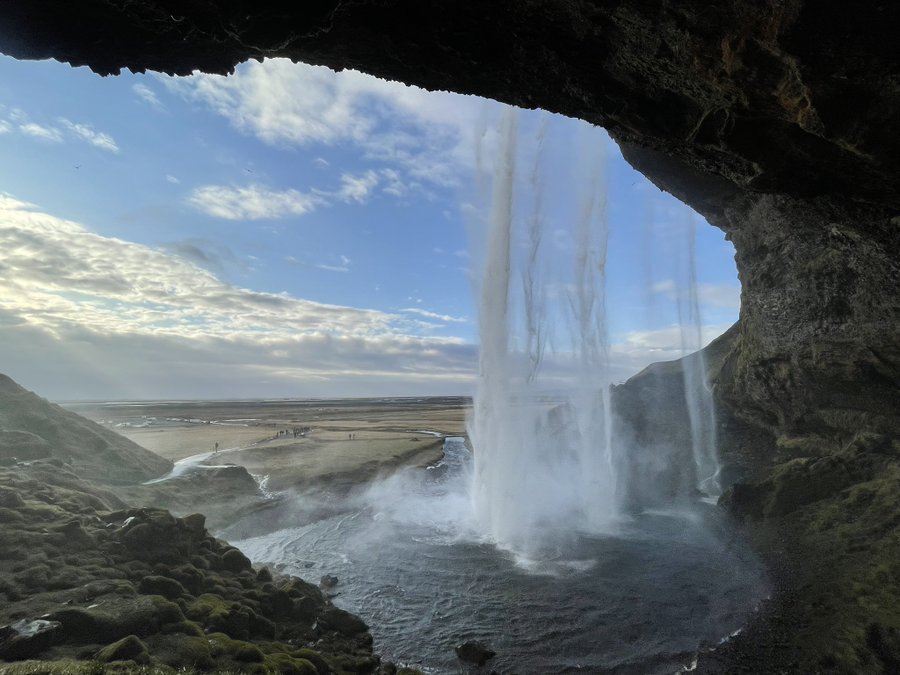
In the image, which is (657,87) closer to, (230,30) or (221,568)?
(230,30)

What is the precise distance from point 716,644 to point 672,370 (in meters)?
37.0

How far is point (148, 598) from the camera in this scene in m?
12.5

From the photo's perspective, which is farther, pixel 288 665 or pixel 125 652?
pixel 288 665

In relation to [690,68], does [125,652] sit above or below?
below

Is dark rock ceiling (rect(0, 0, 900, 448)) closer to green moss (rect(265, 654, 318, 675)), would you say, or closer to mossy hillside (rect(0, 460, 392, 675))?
mossy hillside (rect(0, 460, 392, 675))

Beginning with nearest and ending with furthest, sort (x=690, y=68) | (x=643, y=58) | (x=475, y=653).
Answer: (x=690, y=68) < (x=643, y=58) < (x=475, y=653)

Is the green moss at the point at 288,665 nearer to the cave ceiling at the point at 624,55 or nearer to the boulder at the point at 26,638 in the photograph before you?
the boulder at the point at 26,638

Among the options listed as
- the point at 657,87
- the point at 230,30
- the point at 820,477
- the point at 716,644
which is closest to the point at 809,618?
the point at 716,644

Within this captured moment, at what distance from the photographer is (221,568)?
659 inches

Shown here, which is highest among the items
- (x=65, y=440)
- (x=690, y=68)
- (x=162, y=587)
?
(x=690, y=68)

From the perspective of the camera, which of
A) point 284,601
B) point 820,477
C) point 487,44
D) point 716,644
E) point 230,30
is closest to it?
point 230,30

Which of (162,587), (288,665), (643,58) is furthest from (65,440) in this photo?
(643,58)

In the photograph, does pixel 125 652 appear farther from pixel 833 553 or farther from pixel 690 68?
pixel 833 553

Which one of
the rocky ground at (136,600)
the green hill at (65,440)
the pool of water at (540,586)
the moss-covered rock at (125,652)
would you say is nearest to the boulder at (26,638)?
the rocky ground at (136,600)
